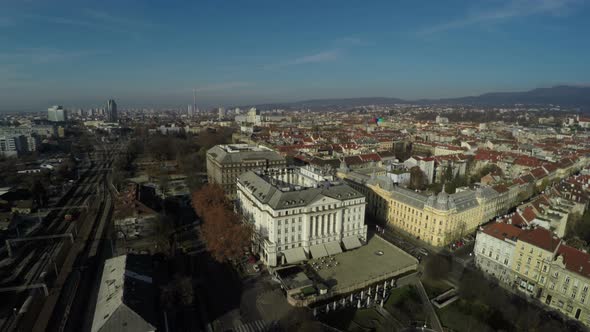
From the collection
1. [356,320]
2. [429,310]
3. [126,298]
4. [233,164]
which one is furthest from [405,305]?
[233,164]

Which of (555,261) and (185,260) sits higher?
(555,261)

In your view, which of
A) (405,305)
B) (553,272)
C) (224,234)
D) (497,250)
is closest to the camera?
(405,305)

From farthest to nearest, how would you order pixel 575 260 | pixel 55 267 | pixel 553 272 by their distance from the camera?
pixel 55 267 < pixel 553 272 < pixel 575 260

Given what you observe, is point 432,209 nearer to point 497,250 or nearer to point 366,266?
point 497,250

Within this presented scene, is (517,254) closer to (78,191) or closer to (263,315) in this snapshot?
(263,315)

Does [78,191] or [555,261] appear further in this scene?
[78,191]

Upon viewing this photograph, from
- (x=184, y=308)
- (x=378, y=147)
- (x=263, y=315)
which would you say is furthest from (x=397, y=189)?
(x=378, y=147)

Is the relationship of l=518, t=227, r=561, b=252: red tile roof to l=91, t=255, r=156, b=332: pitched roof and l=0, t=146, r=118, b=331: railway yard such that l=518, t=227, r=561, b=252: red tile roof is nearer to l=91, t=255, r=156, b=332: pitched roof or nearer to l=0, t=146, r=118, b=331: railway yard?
l=91, t=255, r=156, b=332: pitched roof

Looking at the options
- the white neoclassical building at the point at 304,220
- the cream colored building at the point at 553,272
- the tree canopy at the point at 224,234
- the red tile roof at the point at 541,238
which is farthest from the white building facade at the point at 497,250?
the tree canopy at the point at 224,234
